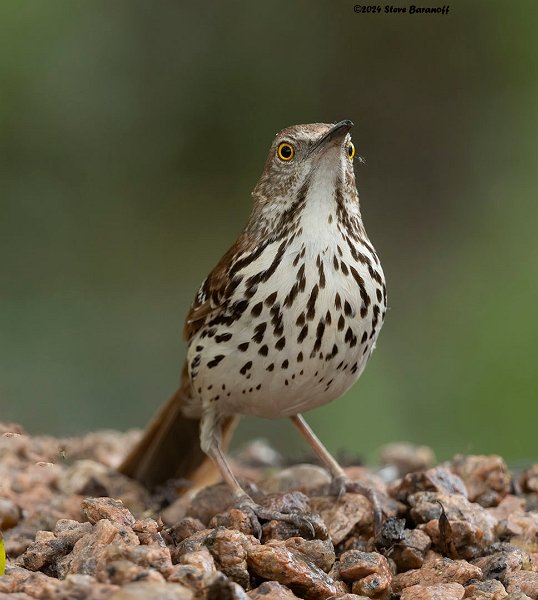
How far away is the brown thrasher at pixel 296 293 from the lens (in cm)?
312

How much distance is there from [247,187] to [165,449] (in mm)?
2093

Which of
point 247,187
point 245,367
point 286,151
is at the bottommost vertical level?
point 245,367

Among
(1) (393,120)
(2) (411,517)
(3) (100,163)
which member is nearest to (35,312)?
(3) (100,163)

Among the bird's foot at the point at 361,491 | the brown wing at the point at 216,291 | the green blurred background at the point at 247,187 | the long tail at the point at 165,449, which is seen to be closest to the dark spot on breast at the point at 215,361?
the brown wing at the point at 216,291

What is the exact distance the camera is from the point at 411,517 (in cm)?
320

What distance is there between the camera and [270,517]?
120 inches

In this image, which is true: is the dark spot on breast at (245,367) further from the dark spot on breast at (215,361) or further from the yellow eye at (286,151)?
the yellow eye at (286,151)

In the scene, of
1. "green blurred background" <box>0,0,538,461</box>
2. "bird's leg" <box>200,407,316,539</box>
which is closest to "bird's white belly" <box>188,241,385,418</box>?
"bird's leg" <box>200,407,316,539</box>

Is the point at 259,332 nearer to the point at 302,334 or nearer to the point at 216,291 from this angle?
the point at 302,334

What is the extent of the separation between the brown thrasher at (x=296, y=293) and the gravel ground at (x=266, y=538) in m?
0.14

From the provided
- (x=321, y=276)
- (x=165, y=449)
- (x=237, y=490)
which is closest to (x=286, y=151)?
(x=321, y=276)

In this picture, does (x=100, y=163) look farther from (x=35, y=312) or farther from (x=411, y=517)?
(x=411, y=517)

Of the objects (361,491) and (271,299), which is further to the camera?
(361,491)

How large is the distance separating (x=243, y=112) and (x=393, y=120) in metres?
0.95
